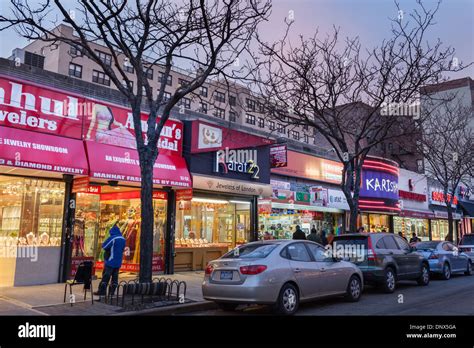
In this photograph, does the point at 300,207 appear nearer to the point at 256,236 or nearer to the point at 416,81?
the point at 256,236

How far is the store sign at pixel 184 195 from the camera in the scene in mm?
15289

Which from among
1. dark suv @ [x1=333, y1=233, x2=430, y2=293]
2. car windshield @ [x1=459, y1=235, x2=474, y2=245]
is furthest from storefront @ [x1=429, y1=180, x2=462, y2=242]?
dark suv @ [x1=333, y1=233, x2=430, y2=293]

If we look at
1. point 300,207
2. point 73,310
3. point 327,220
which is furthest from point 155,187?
point 327,220

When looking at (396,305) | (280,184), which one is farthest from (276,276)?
(280,184)

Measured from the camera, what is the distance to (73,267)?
42.5ft

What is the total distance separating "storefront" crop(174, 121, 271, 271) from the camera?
1600 centimetres

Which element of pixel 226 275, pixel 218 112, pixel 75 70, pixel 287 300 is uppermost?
pixel 75 70

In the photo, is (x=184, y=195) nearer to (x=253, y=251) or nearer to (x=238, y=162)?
(x=238, y=162)

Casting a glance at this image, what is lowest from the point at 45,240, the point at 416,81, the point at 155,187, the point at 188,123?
the point at 45,240

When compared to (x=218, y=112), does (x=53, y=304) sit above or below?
below

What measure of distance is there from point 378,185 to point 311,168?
689 cm

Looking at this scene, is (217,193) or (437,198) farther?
(437,198)

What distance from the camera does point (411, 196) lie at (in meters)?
32.0
